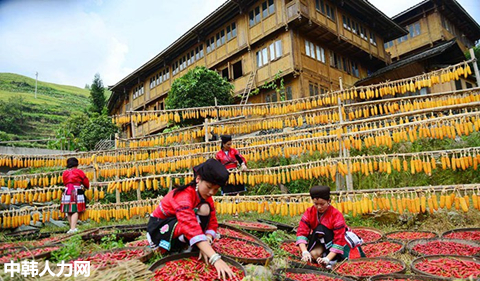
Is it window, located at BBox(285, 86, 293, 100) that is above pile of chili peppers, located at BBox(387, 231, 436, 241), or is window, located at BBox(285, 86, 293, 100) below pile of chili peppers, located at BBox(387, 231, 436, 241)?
above

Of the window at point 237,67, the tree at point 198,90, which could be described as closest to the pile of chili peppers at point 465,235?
the tree at point 198,90

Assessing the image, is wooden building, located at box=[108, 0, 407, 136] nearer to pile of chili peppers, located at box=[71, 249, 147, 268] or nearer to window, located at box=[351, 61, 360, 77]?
window, located at box=[351, 61, 360, 77]

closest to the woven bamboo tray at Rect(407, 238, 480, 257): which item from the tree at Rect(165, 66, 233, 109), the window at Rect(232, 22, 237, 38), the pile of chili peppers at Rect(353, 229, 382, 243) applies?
the pile of chili peppers at Rect(353, 229, 382, 243)

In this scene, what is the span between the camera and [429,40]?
24.2 m

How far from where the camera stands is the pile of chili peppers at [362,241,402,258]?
4.95m

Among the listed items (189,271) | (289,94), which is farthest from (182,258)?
(289,94)

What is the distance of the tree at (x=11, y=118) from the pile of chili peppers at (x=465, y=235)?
49.5 m

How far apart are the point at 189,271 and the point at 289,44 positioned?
1672cm

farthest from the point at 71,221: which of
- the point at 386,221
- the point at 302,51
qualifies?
the point at 302,51

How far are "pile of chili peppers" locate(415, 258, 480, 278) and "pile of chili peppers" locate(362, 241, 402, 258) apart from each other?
0.83 m

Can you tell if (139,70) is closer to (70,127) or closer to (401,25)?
(70,127)

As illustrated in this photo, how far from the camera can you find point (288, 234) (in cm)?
662

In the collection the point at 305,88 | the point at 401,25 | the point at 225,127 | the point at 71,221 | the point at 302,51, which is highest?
the point at 401,25

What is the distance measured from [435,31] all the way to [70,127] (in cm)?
3177
